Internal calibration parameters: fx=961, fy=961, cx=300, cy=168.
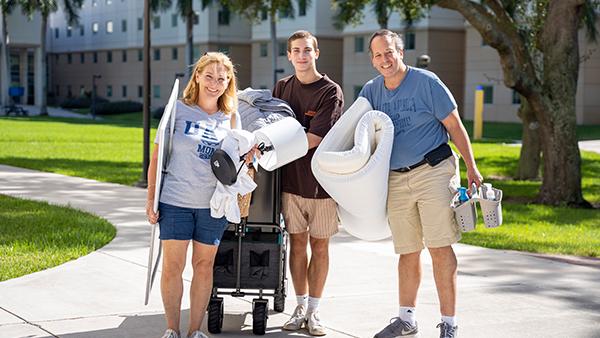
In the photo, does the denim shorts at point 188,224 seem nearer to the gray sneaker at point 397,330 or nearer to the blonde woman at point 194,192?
the blonde woman at point 194,192

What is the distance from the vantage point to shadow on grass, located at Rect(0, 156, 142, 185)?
1775 centimetres

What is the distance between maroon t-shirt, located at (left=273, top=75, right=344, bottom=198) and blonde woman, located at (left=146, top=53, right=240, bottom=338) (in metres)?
0.72

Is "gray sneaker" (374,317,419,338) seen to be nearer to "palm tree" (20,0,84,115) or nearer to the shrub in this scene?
"palm tree" (20,0,84,115)

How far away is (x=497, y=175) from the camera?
70.1ft

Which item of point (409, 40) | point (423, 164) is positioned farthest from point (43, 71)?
point (423, 164)

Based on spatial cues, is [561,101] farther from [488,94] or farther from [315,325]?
[488,94]

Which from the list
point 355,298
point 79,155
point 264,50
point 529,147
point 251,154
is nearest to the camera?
point 251,154

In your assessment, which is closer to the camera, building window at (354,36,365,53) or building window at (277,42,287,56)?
building window at (354,36,365,53)

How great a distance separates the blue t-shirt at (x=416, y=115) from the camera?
6004 millimetres

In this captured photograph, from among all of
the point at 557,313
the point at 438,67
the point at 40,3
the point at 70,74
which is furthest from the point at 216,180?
the point at 70,74

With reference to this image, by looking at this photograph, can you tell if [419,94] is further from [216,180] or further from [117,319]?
[117,319]

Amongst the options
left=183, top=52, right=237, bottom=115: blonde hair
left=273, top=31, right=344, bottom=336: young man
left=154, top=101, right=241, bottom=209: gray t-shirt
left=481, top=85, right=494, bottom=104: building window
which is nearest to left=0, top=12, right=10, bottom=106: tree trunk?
left=481, top=85, right=494, bottom=104: building window

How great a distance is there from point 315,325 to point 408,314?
62 centimetres

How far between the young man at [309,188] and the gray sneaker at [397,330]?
16.7 inches
